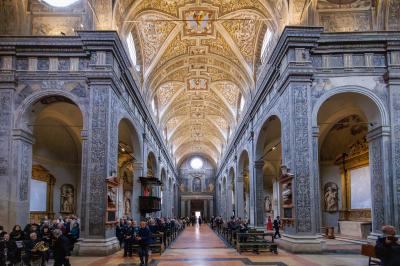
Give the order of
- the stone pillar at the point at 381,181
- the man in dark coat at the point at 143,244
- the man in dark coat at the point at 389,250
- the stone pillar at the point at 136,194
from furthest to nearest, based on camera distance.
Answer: the stone pillar at the point at 136,194
the stone pillar at the point at 381,181
the man in dark coat at the point at 143,244
the man in dark coat at the point at 389,250

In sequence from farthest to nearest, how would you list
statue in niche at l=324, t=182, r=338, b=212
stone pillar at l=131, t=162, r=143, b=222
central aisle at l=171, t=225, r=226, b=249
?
statue in niche at l=324, t=182, r=338, b=212 < stone pillar at l=131, t=162, r=143, b=222 < central aisle at l=171, t=225, r=226, b=249

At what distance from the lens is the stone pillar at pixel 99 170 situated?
14453 mm

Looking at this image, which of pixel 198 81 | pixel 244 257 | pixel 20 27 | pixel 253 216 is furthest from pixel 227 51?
pixel 244 257

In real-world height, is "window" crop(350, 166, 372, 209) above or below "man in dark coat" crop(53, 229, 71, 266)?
above

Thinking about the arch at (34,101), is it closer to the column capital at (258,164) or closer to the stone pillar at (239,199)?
the column capital at (258,164)

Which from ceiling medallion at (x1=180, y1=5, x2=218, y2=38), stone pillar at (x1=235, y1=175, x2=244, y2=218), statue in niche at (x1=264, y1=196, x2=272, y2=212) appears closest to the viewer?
ceiling medallion at (x1=180, y1=5, x2=218, y2=38)

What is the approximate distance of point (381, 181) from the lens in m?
15.1

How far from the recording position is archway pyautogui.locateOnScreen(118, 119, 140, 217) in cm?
2208

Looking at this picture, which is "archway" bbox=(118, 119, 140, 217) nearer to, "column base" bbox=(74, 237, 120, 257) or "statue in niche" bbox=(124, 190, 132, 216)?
"statue in niche" bbox=(124, 190, 132, 216)

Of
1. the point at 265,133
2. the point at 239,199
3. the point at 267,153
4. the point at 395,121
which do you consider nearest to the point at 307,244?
the point at 395,121

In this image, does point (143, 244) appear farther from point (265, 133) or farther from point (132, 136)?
point (265, 133)

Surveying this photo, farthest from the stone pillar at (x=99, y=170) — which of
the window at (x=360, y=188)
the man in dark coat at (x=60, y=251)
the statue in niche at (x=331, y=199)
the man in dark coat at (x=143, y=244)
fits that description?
the statue in niche at (x=331, y=199)

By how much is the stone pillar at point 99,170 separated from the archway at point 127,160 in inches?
165

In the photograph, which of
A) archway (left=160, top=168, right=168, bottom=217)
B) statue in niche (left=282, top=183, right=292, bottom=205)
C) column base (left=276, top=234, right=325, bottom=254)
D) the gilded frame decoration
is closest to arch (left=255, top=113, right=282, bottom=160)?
statue in niche (left=282, top=183, right=292, bottom=205)
